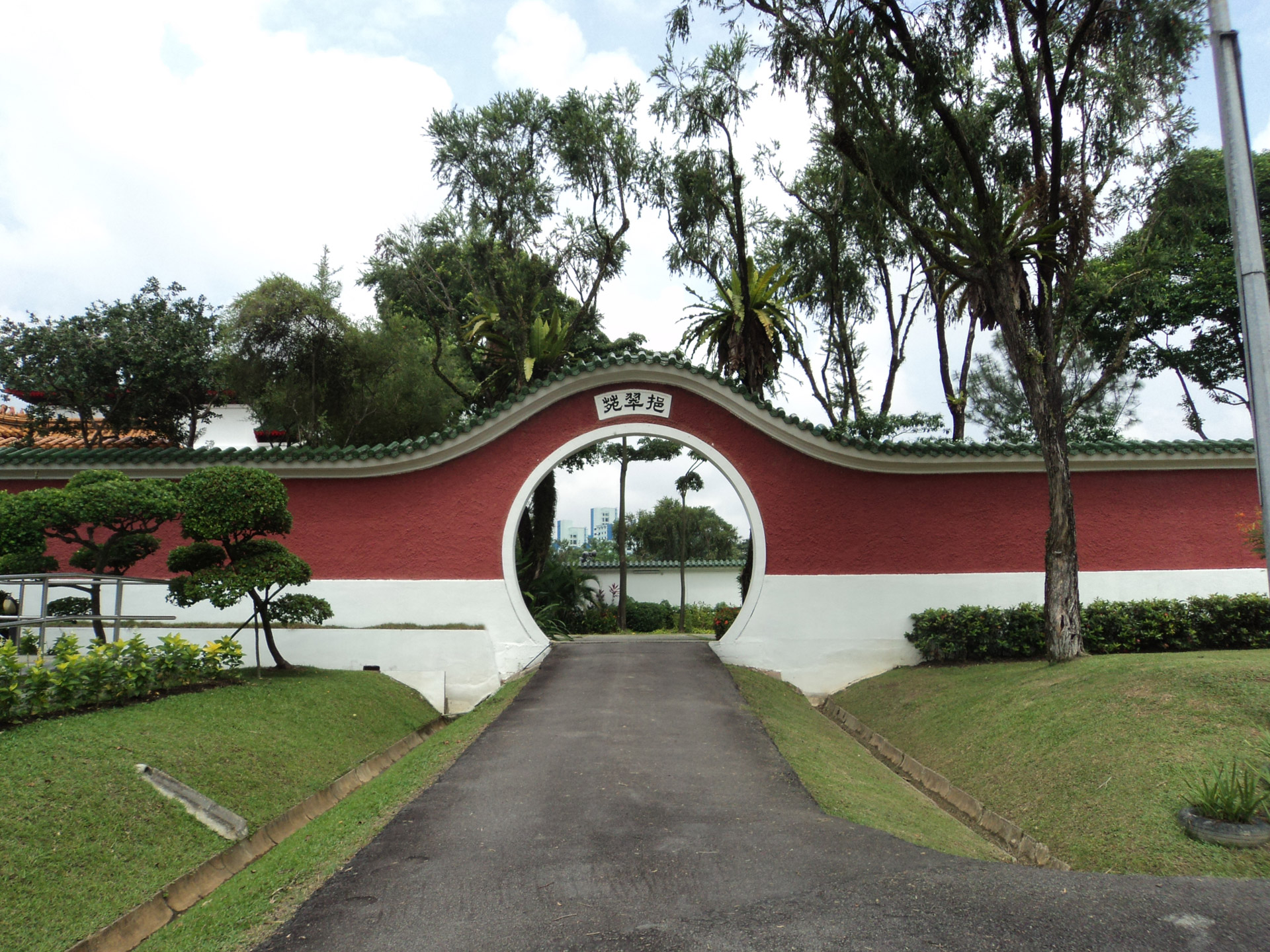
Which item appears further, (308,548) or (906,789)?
(308,548)

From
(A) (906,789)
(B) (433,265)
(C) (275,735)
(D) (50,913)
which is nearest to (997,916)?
(A) (906,789)

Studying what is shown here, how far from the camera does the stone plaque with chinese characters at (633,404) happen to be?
1087 centimetres

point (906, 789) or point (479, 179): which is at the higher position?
point (479, 179)

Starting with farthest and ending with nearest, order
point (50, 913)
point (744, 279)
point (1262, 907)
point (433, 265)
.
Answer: point (433, 265)
point (744, 279)
point (50, 913)
point (1262, 907)

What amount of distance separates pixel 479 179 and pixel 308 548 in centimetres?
882

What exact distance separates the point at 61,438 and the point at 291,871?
45.4 feet

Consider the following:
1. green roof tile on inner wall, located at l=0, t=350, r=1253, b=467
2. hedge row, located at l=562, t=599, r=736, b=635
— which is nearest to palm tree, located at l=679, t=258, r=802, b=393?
green roof tile on inner wall, located at l=0, t=350, r=1253, b=467

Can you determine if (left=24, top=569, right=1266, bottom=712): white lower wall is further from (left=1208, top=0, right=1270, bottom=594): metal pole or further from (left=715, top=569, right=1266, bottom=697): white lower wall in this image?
(left=1208, top=0, right=1270, bottom=594): metal pole

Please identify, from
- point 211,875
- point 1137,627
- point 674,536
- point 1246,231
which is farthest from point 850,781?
point 674,536

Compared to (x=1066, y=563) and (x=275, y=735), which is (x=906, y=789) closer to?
(x=1066, y=563)

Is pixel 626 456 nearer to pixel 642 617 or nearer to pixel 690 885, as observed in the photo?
pixel 642 617

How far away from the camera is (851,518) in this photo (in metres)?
10.7

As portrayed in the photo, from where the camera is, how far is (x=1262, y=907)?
3367mm

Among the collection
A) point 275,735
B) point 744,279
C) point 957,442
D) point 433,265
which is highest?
point 433,265
